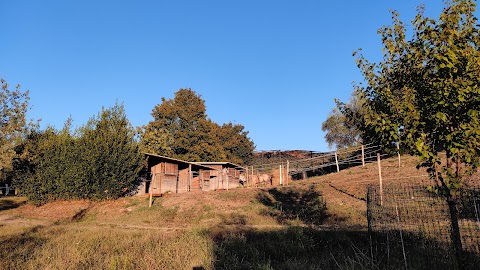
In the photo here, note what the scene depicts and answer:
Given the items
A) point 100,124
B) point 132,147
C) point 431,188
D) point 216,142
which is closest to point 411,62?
point 431,188

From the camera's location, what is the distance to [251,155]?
2149 inches

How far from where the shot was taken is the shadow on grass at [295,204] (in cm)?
1545

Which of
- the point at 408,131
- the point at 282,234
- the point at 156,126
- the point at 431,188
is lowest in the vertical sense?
the point at 282,234

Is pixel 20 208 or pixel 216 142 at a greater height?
pixel 216 142

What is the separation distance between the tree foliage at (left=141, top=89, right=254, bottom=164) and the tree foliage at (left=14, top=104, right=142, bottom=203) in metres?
19.9

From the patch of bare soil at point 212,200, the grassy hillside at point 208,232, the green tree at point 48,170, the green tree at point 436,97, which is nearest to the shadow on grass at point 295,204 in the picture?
the grassy hillside at point 208,232

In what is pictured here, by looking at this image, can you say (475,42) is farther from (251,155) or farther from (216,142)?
(251,155)

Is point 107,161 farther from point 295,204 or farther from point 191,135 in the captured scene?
point 191,135

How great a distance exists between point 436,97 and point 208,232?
8.77 metres

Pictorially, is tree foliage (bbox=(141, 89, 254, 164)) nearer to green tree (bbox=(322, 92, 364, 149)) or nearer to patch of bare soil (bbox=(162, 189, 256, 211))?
green tree (bbox=(322, 92, 364, 149))

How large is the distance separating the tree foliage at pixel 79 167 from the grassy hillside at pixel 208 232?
0.98 meters

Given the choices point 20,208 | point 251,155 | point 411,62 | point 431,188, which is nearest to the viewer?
point 431,188

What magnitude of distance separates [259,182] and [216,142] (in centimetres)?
1341

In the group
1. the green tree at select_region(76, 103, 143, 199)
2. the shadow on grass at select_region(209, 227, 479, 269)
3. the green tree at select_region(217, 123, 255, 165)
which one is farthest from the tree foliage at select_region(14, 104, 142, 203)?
the green tree at select_region(217, 123, 255, 165)
